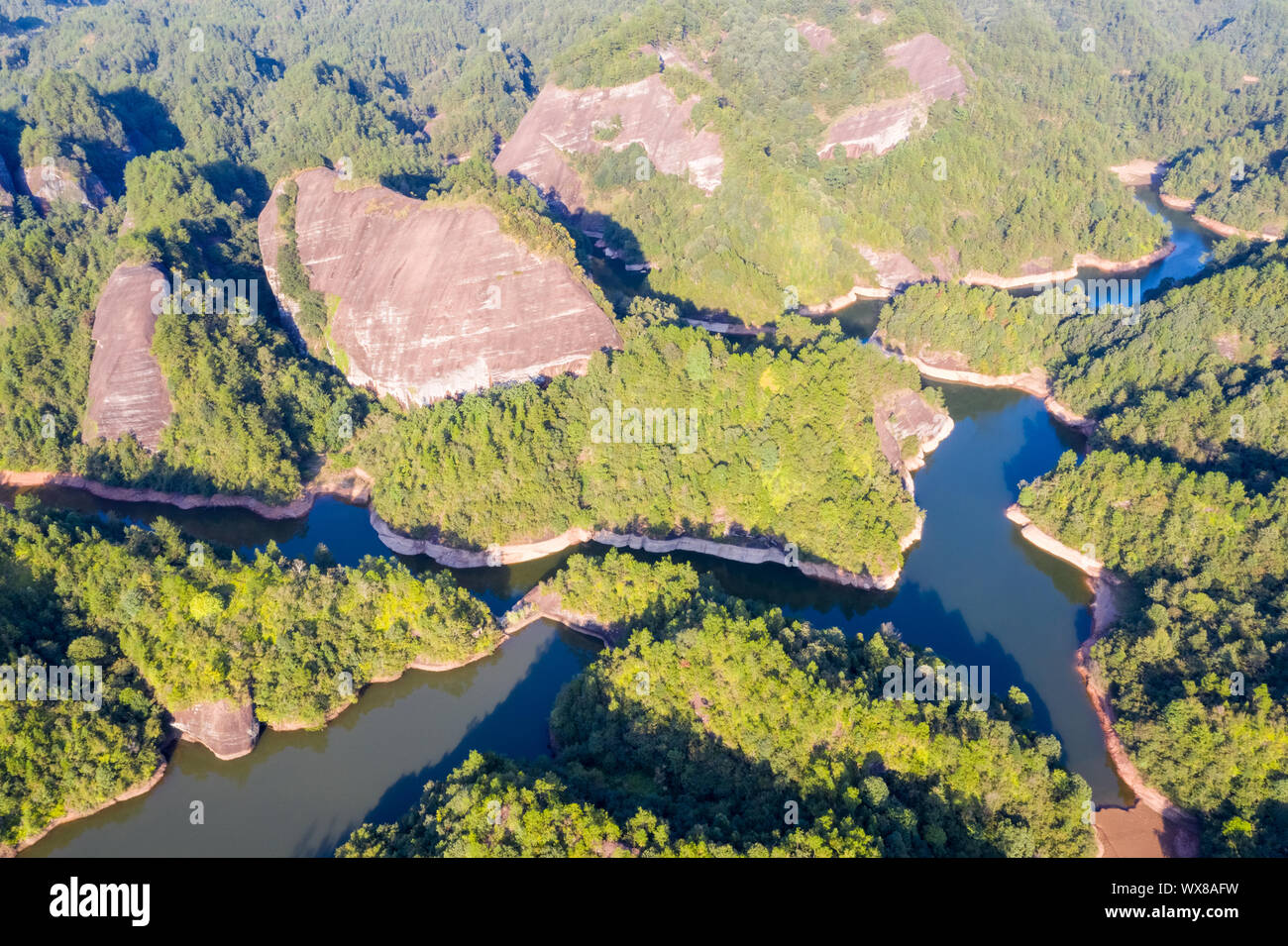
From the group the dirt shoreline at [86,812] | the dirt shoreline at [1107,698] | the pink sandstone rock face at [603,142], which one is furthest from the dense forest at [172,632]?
the pink sandstone rock face at [603,142]

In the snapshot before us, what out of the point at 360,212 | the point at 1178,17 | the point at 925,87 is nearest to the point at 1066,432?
the point at 925,87

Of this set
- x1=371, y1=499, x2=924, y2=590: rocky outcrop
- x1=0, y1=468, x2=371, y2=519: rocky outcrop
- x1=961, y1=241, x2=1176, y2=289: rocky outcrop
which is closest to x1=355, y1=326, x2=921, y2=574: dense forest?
x1=371, y1=499, x2=924, y2=590: rocky outcrop

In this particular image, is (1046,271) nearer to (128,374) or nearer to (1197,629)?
(1197,629)

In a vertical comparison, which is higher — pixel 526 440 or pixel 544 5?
pixel 544 5

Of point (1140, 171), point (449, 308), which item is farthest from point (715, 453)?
point (1140, 171)

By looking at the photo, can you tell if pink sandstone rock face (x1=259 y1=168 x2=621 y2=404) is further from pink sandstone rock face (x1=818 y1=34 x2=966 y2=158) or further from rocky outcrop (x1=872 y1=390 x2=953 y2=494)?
pink sandstone rock face (x1=818 y1=34 x2=966 y2=158)

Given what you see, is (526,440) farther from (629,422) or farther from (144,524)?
(144,524)
